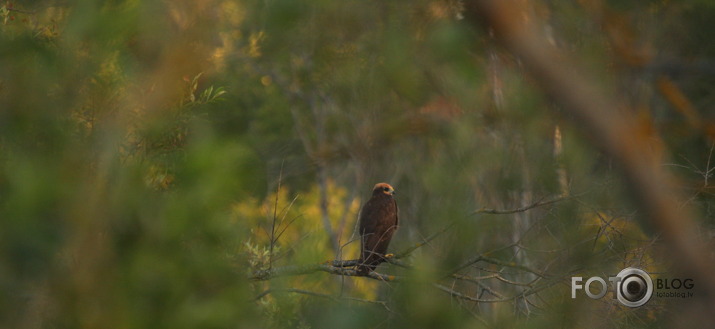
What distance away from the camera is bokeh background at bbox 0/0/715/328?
4.22 metres

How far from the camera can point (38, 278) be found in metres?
4.23

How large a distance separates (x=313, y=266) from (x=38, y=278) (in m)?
2.20

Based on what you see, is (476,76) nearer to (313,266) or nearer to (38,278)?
(313,266)

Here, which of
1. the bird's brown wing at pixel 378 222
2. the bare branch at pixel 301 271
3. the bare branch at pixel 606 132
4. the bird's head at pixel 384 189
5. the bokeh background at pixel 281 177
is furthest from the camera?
the bird's head at pixel 384 189

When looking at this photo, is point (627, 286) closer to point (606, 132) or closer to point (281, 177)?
point (606, 132)

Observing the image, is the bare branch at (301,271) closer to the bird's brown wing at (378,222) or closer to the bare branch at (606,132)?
the bird's brown wing at (378,222)

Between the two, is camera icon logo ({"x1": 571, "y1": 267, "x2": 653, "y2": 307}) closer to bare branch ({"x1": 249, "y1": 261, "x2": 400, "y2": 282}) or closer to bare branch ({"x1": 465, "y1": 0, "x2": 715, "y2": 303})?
bare branch ({"x1": 465, "y1": 0, "x2": 715, "y2": 303})

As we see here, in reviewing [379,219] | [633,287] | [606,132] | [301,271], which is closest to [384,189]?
[379,219]

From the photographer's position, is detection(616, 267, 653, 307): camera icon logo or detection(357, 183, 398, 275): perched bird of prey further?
detection(357, 183, 398, 275): perched bird of prey

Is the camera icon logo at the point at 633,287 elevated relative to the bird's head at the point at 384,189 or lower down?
elevated

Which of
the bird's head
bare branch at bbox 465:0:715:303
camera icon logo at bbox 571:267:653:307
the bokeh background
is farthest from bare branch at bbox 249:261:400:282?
the bird's head

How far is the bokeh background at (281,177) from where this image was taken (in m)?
4.22

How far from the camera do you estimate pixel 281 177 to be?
7648 mm

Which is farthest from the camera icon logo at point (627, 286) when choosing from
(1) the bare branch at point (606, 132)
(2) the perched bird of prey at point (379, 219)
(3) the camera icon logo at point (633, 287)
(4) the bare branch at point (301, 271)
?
(2) the perched bird of prey at point (379, 219)
